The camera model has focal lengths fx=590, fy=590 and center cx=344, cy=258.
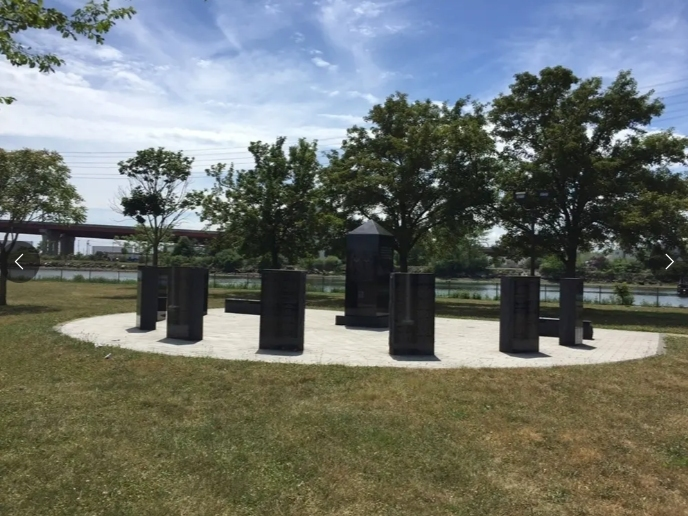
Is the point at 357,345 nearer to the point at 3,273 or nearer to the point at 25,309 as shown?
the point at 25,309

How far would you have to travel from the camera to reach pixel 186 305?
33.2 feet

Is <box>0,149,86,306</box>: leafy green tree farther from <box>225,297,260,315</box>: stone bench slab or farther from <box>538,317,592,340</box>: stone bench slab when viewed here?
<box>538,317,592,340</box>: stone bench slab

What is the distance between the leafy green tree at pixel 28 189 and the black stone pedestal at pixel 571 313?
1491cm

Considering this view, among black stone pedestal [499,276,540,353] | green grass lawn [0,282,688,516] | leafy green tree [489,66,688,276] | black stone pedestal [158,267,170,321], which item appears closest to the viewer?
green grass lawn [0,282,688,516]

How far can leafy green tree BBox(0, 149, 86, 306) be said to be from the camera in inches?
694

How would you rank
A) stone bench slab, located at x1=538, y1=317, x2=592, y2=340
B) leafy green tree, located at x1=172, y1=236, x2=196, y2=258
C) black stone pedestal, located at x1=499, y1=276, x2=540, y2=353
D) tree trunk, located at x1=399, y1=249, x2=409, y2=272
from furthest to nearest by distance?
leafy green tree, located at x1=172, y1=236, x2=196, y2=258 < tree trunk, located at x1=399, y1=249, x2=409, y2=272 < stone bench slab, located at x1=538, y1=317, x2=592, y2=340 < black stone pedestal, located at x1=499, y1=276, x2=540, y2=353

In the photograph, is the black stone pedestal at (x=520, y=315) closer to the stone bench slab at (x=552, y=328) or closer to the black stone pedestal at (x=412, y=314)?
the black stone pedestal at (x=412, y=314)

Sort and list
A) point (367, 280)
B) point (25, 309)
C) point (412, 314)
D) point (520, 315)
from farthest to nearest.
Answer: point (25, 309), point (367, 280), point (520, 315), point (412, 314)

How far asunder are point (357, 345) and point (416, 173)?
16145 millimetres

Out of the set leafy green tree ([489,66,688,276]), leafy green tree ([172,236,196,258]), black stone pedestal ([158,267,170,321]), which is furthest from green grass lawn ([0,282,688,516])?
leafy green tree ([172,236,196,258])

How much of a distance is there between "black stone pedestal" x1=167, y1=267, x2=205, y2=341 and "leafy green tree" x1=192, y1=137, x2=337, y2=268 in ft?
53.9

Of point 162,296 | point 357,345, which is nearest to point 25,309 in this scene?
point 162,296

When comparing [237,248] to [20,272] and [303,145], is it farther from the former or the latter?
[20,272]

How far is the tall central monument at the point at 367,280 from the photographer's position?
13711 mm
